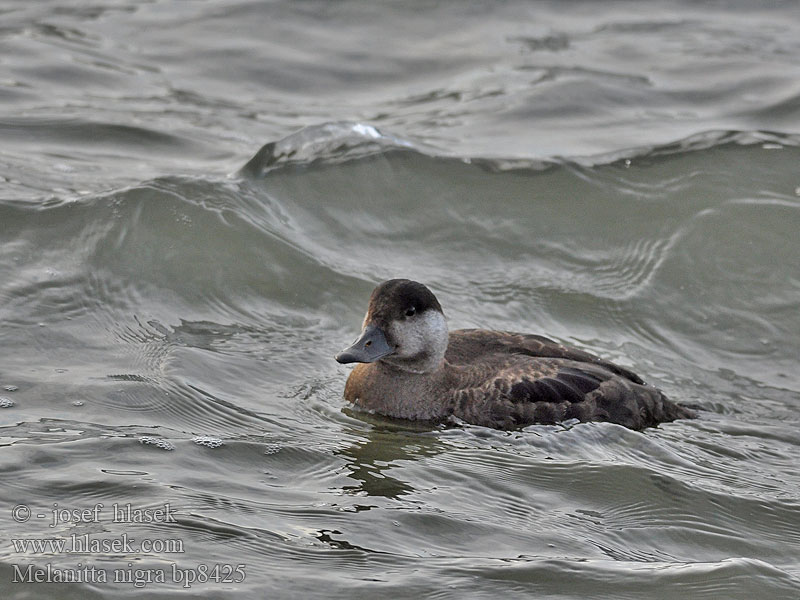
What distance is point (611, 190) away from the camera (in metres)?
11.0

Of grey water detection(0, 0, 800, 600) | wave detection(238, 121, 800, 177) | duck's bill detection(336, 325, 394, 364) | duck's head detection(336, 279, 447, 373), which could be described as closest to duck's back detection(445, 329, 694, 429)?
grey water detection(0, 0, 800, 600)

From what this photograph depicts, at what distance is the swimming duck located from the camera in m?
7.39

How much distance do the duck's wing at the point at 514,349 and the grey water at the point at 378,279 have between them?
0.63m

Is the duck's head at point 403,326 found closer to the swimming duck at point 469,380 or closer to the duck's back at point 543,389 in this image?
the swimming duck at point 469,380

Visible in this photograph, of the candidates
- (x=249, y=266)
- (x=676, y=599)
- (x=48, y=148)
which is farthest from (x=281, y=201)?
(x=676, y=599)

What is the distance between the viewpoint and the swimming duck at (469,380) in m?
7.39

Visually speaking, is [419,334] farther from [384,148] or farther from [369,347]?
[384,148]

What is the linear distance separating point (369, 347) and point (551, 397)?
3.78ft

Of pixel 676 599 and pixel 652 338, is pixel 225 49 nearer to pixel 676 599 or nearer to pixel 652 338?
pixel 652 338

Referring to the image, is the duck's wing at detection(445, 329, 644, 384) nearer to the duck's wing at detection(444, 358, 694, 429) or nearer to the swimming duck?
the swimming duck

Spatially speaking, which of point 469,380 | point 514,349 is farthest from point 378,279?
point 469,380

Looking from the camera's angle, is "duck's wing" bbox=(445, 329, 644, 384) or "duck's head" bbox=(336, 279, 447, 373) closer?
"duck's head" bbox=(336, 279, 447, 373)

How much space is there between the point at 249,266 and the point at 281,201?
46.6 inches

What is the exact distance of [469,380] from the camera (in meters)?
7.58
